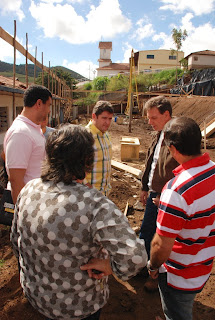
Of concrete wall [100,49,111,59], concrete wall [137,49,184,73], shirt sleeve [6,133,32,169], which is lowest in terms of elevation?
shirt sleeve [6,133,32,169]

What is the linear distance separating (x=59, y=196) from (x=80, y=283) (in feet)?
1.54

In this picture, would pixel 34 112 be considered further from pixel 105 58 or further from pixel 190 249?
pixel 105 58

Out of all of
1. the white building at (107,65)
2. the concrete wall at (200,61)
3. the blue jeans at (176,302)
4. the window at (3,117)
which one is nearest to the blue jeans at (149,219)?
the blue jeans at (176,302)

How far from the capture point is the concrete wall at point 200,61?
3766cm

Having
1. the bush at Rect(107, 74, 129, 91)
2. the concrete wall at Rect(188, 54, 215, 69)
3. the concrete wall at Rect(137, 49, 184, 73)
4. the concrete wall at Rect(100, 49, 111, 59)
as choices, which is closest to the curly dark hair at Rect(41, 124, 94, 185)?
the bush at Rect(107, 74, 129, 91)

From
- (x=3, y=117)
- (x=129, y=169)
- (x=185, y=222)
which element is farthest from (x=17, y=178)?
(x=3, y=117)

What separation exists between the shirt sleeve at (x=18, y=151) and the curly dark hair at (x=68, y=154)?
0.80m

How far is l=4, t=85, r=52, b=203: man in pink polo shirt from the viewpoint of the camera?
193 centimetres

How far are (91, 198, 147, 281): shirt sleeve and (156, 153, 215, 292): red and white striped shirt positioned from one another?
334 mm

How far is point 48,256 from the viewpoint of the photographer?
1169mm

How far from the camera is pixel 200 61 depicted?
3769 cm

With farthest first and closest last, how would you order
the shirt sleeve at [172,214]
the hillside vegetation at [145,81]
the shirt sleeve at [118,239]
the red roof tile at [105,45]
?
1. the red roof tile at [105,45]
2. the hillside vegetation at [145,81]
3. the shirt sleeve at [172,214]
4. the shirt sleeve at [118,239]

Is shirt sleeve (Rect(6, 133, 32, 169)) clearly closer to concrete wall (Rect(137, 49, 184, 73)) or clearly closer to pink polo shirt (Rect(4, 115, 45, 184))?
pink polo shirt (Rect(4, 115, 45, 184))

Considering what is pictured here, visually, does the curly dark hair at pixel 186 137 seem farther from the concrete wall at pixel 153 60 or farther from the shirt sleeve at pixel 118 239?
the concrete wall at pixel 153 60
